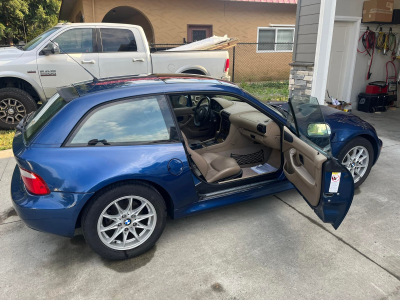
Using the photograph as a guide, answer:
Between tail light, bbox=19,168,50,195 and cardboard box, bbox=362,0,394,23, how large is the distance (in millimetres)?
8272

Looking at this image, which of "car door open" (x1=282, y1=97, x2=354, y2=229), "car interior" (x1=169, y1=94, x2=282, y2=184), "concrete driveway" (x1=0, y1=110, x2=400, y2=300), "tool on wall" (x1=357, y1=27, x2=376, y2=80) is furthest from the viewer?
"tool on wall" (x1=357, y1=27, x2=376, y2=80)

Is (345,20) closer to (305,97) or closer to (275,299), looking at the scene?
(305,97)

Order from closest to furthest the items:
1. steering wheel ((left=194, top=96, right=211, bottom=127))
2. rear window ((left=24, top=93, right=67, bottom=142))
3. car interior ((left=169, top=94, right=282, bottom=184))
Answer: rear window ((left=24, top=93, right=67, bottom=142)) → car interior ((left=169, top=94, right=282, bottom=184)) → steering wheel ((left=194, top=96, right=211, bottom=127))

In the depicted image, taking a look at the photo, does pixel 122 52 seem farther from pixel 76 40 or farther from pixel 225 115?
pixel 225 115

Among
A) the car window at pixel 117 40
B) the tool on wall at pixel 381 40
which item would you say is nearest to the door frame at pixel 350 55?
the tool on wall at pixel 381 40

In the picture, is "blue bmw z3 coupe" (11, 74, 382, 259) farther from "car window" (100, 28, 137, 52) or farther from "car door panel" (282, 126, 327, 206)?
"car window" (100, 28, 137, 52)

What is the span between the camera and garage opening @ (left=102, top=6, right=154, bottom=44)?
1282 centimetres

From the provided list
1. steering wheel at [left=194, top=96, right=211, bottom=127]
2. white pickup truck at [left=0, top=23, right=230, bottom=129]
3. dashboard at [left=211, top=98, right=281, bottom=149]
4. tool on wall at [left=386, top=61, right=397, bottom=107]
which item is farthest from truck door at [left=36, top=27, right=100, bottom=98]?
tool on wall at [left=386, top=61, right=397, bottom=107]

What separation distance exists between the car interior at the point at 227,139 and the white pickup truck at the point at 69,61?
8.10ft

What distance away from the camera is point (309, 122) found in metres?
2.86

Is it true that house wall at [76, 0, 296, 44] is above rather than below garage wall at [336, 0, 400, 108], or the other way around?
above

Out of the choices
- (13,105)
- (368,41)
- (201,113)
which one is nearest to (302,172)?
(201,113)

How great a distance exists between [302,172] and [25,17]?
62.7 ft

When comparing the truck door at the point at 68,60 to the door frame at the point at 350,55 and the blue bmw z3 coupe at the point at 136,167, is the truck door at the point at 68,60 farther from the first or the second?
the door frame at the point at 350,55
